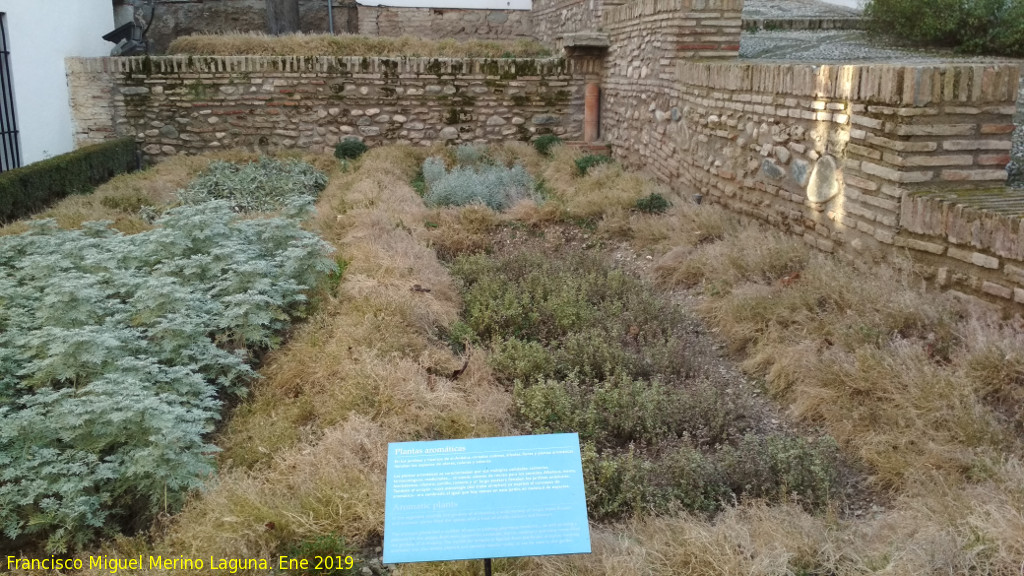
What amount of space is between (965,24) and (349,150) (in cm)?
871

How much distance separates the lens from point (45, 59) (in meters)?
11.3

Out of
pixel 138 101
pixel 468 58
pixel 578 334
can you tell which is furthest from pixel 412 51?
pixel 578 334

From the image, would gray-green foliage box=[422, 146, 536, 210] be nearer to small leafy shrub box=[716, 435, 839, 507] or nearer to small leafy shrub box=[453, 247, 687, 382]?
small leafy shrub box=[453, 247, 687, 382]

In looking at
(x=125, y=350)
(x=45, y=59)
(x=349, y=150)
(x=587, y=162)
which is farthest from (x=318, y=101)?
(x=125, y=350)

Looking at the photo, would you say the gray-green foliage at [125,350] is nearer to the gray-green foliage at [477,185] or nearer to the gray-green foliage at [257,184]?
the gray-green foliage at [257,184]

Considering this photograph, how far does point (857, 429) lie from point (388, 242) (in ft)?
13.8

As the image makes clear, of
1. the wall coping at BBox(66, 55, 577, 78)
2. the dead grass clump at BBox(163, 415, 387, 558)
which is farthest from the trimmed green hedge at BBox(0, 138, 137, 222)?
the dead grass clump at BBox(163, 415, 387, 558)

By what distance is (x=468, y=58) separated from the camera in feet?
42.3

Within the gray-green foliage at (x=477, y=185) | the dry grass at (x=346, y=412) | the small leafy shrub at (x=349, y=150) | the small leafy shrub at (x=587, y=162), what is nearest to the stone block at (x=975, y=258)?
the dry grass at (x=346, y=412)

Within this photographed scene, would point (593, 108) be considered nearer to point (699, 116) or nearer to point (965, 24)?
point (699, 116)

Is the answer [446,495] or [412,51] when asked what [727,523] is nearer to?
[446,495]

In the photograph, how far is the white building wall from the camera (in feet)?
34.7

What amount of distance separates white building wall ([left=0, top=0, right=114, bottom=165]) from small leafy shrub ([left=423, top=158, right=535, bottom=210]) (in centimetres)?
545

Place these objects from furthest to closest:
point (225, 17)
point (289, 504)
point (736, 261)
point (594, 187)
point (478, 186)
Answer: point (225, 17), point (594, 187), point (478, 186), point (736, 261), point (289, 504)
